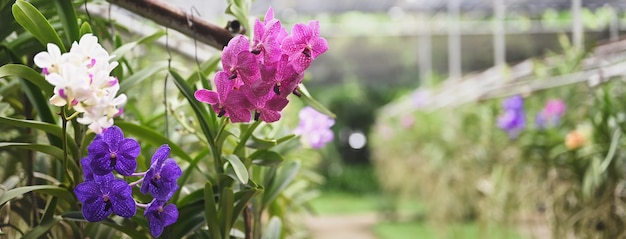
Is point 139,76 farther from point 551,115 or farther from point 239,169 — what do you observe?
point 551,115

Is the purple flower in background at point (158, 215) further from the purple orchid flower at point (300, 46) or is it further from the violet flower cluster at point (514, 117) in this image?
the violet flower cluster at point (514, 117)

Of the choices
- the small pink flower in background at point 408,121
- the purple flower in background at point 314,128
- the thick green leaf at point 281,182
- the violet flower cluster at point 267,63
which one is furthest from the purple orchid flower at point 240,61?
the small pink flower in background at point 408,121

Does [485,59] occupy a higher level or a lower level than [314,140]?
lower

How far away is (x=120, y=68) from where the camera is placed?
3.54 ft

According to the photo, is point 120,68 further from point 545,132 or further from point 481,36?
point 481,36

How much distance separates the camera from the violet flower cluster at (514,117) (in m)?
2.97

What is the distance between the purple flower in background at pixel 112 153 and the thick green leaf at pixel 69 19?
9.0 inches

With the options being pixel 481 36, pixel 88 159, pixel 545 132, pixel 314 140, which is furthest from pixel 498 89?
pixel 481 36

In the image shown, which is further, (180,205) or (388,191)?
(388,191)

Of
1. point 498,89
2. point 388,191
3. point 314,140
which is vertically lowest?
point 388,191

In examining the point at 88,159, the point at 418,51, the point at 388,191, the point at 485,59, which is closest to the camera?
the point at 88,159

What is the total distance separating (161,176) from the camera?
0.84 meters

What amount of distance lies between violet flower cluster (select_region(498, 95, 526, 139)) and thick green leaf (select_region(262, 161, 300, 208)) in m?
1.87

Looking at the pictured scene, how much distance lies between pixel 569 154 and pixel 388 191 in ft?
18.8
